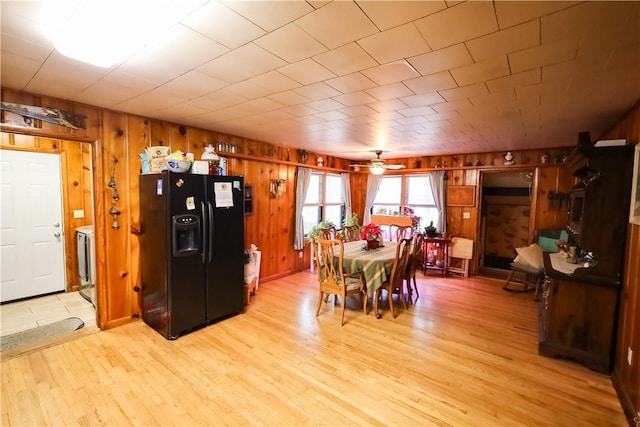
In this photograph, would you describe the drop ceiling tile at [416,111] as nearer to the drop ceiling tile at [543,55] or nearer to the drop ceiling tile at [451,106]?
the drop ceiling tile at [451,106]

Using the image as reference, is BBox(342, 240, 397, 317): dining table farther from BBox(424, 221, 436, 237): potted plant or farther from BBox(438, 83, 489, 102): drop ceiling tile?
BBox(424, 221, 436, 237): potted plant

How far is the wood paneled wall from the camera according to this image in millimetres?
2012

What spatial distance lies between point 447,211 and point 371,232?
2.44m

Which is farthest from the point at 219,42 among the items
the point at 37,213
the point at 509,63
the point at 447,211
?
the point at 447,211

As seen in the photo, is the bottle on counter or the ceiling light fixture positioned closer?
the ceiling light fixture

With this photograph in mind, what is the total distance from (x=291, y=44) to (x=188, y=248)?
235cm

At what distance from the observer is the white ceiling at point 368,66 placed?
54.6 inches

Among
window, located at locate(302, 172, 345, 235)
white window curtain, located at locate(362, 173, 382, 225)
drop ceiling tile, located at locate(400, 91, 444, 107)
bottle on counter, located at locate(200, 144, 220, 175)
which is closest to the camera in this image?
drop ceiling tile, located at locate(400, 91, 444, 107)

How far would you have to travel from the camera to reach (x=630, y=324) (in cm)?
220

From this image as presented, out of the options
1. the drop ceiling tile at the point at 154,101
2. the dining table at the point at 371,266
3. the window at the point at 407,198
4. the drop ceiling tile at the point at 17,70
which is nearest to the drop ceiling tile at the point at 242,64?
the drop ceiling tile at the point at 154,101

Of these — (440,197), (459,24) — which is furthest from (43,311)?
(440,197)

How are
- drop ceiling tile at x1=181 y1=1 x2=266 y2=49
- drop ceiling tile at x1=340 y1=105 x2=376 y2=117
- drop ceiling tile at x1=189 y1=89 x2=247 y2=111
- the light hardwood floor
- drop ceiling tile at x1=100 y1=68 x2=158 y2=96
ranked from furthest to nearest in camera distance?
drop ceiling tile at x1=340 y1=105 x2=376 y2=117 → drop ceiling tile at x1=189 y1=89 x2=247 y2=111 → drop ceiling tile at x1=100 y1=68 x2=158 y2=96 → the light hardwood floor → drop ceiling tile at x1=181 y1=1 x2=266 y2=49

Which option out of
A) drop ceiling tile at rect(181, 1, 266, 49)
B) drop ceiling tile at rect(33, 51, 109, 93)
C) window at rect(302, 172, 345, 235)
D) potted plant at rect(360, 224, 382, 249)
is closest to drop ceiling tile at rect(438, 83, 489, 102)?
drop ceiling tile at rect(181, 1, 266, 49)

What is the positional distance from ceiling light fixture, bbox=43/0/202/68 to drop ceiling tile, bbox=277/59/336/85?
74 centimetres
